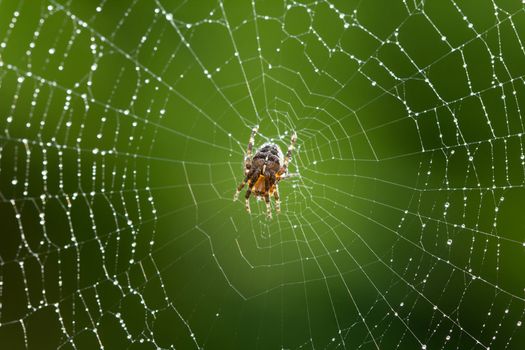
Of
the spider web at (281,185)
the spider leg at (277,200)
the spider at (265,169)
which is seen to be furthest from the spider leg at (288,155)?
the spider leg at (277,200)

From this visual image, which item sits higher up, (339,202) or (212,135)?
(212,135)

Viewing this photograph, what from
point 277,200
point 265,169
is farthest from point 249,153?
point 277,200

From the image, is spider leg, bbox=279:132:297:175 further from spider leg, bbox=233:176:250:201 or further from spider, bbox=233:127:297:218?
spider leg, bbox=233:176:250:201

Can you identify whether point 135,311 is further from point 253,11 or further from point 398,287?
point 253,11

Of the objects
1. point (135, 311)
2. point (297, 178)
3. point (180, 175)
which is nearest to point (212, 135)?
point (180, 175)

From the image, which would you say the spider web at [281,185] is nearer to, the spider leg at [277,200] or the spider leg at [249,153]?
the spider leg at [277,200]

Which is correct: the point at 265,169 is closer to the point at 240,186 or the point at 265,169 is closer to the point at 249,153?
the point at 249,153

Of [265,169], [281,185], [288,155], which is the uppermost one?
[288,155]
